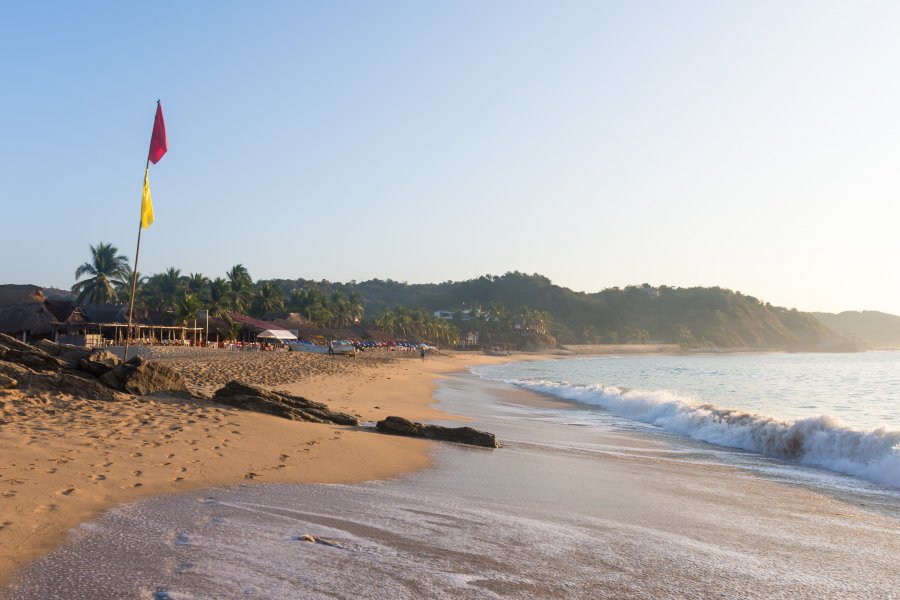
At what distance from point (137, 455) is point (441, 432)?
→ 6.10 meters

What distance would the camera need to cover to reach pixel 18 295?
4975 cm

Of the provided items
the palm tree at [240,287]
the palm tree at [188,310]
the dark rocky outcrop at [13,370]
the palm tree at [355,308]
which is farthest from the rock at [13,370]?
the palm tree at [355,308]

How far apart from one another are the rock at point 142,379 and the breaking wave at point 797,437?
12.6 meters

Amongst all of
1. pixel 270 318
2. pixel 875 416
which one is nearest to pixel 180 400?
pixel 875 416

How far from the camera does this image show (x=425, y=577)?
4.46 metres

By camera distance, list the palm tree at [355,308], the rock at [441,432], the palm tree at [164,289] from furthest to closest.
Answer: the palm tree at [355,308] → the palm tree at [164,289] → the rock at [441,432]

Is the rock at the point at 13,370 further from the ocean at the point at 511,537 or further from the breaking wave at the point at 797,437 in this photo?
the breaking wave at the point at 797,437

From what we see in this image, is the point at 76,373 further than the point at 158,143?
No

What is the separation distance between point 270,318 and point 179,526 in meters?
77.2

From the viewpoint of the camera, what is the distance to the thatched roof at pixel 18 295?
161 ft

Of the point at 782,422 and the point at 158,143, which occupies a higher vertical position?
the point at 158,143

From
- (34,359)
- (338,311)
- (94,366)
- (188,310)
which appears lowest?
(94,366)

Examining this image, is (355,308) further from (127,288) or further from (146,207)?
(146,207)

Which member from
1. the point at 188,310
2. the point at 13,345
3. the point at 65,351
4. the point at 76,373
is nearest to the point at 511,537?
the point at 76,373
